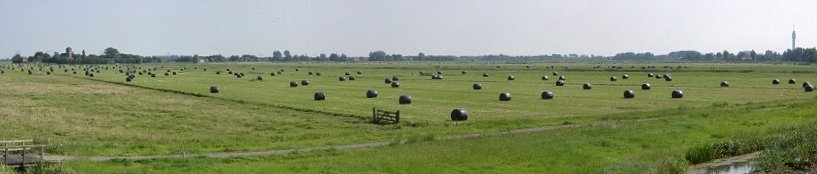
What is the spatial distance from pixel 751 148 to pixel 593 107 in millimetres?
20276

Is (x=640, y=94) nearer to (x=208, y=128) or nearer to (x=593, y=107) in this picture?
(x=593, y=107)

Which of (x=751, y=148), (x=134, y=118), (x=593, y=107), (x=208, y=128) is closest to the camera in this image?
(x=751, y=148)

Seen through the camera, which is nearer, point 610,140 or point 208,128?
point 610,140

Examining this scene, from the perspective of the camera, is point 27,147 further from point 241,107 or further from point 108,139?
point 241,107

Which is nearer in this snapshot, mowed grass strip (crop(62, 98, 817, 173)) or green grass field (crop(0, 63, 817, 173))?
mowed grass strip (crop(62, 98, 817, 173))

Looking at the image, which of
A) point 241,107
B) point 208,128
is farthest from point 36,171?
point 241,107

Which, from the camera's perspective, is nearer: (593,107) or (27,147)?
(27,147)

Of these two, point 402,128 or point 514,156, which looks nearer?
point 514,156

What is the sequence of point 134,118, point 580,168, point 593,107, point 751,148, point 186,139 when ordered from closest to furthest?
point 580,168 → point 751,148 → point 186,139 → point 134,118 → point 593,107

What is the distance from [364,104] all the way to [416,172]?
2980 centimetres

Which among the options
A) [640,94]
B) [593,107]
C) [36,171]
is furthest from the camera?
[640,94]

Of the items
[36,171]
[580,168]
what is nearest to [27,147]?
[36,171]

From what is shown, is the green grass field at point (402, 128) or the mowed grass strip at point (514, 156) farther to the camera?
the green grass field at point (402, 128)

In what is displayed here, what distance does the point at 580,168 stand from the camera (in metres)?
26.8
